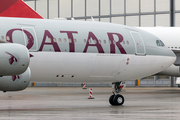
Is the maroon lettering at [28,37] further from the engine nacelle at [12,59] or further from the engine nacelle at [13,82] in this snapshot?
the engine nacelle at [12,59]

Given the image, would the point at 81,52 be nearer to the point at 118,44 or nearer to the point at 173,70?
the point at 118,44

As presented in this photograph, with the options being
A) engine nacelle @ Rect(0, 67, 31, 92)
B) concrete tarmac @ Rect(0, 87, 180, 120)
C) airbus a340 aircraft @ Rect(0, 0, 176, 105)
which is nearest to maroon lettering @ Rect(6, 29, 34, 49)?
airbus a340 aircraft @ Rect(0, 0, 176, 105)

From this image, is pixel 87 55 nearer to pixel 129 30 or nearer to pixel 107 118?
pixel 129 30

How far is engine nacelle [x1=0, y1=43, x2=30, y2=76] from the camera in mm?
12594

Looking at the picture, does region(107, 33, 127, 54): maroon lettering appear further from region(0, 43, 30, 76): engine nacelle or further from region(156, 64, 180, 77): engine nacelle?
region(156, 64, 180, 77): engine nacelle

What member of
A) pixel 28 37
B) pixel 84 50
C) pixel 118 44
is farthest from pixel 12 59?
pixel 118 44

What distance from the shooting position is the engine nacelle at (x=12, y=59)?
12594mm

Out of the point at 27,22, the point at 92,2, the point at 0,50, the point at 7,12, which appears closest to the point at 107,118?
the point at 0,50

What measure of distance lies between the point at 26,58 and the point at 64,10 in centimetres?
4230

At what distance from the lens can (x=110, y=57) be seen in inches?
Answer: 727

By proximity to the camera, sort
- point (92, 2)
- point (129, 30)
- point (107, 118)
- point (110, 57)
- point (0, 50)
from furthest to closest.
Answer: point (92, 2) < point (129, 30) < point (110, 57) < point (107, 118) < point (0, 50)

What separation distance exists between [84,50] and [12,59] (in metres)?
5.72

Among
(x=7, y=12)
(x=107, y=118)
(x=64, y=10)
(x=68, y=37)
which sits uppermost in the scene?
(x=64, y=10)

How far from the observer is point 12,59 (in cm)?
1270
